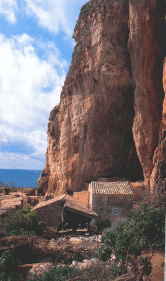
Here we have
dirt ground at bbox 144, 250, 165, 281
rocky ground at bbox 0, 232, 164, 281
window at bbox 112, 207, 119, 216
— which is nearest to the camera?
dirt ground at bbox 144, 250, 165, 281

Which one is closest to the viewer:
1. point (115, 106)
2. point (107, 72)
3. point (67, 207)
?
point (67, 207)

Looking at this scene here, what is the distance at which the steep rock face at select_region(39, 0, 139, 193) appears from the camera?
1892cm

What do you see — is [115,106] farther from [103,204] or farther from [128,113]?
[103,204]

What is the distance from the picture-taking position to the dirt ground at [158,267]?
7365 mm

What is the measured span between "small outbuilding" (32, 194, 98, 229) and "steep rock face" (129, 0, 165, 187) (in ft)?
16.8

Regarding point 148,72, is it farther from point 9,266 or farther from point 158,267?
point 9,266

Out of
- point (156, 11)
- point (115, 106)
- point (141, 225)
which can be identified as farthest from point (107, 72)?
point (141, 225)

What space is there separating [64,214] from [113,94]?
10.7 metres

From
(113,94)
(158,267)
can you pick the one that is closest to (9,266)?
(158,267)

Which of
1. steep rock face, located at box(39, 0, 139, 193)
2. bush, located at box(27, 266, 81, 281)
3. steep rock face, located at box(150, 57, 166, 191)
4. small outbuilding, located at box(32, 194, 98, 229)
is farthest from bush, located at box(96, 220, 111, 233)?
steep rock face, located at box(39, 0, 139, 193)

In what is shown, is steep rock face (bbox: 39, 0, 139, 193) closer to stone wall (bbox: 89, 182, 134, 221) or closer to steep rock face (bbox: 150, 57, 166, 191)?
steep rock face (bbox: 150, 57, 166, 191)

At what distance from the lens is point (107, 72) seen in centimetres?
1888

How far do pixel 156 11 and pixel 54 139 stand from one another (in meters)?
15.8

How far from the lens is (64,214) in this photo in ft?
44.7
